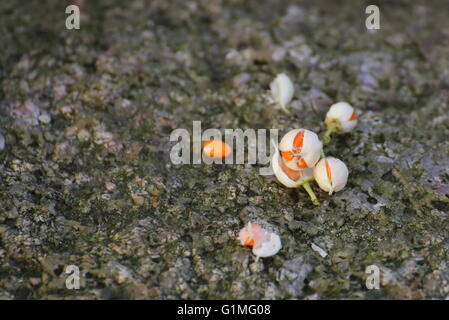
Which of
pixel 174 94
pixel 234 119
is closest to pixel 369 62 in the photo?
pixel 234 119

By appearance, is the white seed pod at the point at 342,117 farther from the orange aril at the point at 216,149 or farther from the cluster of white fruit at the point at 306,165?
the orange aril at the point at 216,149

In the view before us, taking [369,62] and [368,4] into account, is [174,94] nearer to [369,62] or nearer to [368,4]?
[369,62]

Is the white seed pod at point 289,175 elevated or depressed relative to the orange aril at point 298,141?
depressed

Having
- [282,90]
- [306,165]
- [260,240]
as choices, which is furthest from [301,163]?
[282,90]

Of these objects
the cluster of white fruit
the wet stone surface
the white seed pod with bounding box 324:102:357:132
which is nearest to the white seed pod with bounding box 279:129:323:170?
the cluster of white fruit

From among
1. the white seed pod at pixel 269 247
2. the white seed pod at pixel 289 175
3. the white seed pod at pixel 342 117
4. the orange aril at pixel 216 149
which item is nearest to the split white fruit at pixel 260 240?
the white seed pod at pixel 269 247

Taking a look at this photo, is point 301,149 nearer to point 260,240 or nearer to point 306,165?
point 306,165
